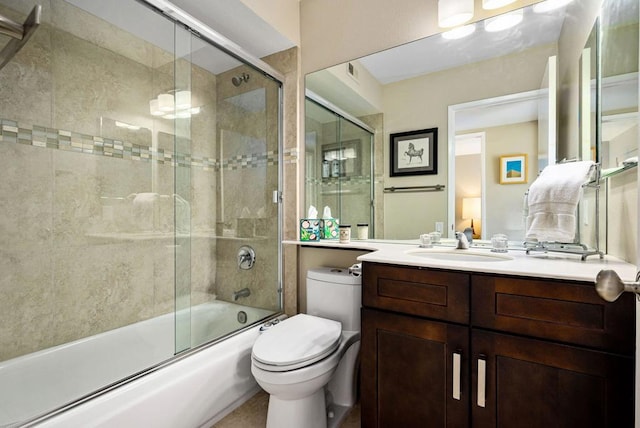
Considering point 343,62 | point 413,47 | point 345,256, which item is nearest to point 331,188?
point 345,256

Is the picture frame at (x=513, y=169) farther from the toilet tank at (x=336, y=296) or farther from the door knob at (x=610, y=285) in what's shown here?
the door knob at (x=610, y=285)

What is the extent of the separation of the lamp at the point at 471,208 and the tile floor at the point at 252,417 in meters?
1.15

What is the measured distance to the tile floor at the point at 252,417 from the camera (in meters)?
1.50

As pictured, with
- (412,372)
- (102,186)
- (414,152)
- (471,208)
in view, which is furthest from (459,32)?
(102,186)

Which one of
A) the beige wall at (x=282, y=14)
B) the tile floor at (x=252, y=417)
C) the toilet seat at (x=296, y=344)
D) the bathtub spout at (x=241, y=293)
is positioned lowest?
the tile floor at (x=252, y=417)

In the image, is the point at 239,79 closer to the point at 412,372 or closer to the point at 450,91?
the point at 450,91

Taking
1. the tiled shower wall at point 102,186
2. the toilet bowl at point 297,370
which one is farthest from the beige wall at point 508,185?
the tiled shower wall at point 102,186

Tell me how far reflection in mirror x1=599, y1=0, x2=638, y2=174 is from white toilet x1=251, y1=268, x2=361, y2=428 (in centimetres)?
117

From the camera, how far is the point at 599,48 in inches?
45.5

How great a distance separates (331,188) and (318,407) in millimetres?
1286

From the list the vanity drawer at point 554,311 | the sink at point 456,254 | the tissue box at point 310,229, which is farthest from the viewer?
the tissue box at point 310,229

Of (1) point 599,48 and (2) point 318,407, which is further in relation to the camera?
(2) point 318,407

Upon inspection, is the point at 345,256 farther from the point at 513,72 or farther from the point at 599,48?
the point at 599,48

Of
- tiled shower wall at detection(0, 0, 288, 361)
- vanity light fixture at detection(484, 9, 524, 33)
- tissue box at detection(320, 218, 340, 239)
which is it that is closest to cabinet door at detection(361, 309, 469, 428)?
tissue box at detection(320, 218, 340, 239)
